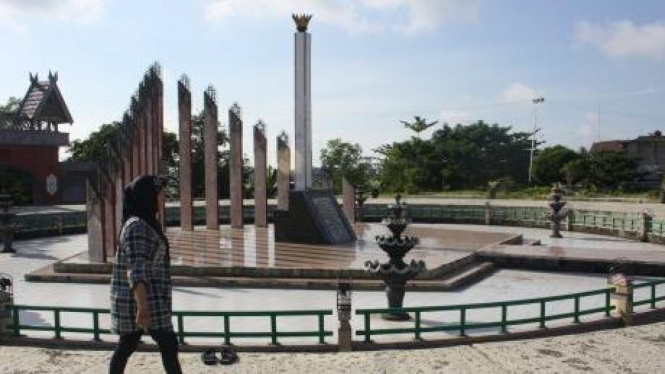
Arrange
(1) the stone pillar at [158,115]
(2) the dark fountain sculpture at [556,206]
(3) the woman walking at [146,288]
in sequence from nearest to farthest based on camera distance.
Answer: (3) the woman walking at [146,288] → (1) the stone pillar at [158,115] → (2) the dark fountain sculpture at [556,206]

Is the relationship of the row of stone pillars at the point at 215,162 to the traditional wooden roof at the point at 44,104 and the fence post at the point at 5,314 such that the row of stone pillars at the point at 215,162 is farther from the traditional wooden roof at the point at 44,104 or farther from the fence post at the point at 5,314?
the traditional wooden roof at the point at 44,104

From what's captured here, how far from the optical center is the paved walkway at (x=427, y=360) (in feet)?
26.8

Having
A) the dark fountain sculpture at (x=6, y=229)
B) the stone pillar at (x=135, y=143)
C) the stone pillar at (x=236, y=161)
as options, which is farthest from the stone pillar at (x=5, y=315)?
the stone pillar at (x=236, y=161)

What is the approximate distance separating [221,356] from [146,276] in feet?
11.8

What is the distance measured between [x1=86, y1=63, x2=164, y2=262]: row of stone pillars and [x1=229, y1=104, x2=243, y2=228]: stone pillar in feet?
9.50

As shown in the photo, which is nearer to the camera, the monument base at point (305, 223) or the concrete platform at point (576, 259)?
the concrete platform at point (576, 259)

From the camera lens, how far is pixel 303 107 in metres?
19.9

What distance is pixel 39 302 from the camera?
13023mm

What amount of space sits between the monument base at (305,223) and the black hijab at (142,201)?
13.5 m

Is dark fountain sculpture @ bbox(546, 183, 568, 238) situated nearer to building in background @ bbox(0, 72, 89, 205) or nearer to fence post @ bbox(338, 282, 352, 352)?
fence post @ bbox(338, 282, 352, 352)

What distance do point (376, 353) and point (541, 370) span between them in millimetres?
2330

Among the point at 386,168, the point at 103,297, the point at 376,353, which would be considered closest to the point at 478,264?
the point at 376,353

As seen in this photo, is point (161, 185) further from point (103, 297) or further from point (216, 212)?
point (216, 212)

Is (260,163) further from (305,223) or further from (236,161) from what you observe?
(305,223)
